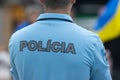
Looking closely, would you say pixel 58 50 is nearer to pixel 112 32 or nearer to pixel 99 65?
pixel 99 65

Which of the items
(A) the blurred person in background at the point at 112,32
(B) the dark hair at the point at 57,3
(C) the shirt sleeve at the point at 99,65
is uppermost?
(A) the blurred person in background at the point at 112,32

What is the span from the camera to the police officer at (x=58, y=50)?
5.01m

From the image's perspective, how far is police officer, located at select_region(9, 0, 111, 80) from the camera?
5.01m

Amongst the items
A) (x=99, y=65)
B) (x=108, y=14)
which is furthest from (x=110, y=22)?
(x=99, y=65)

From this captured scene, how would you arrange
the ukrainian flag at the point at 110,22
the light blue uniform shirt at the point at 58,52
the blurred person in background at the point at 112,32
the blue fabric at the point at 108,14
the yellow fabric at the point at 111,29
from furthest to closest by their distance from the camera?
the blue fabric at the point at 108,14, the ukrainian flag at the point at 110,22, the yellow fabric at the point at 111,29, the blurred person in background at the point at 112,32, the light blue uniform shirt at the point at 58,52

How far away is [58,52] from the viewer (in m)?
5.04

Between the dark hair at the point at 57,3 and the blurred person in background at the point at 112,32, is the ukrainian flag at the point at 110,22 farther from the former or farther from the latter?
the dark hair at the point at 57,3

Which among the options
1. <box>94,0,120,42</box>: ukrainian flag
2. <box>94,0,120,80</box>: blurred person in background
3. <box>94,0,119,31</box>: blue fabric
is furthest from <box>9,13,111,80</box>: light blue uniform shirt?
<box>94,0,119,31</box>: blue fabric

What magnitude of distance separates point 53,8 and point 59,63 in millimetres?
431

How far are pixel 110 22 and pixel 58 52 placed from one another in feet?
23.4

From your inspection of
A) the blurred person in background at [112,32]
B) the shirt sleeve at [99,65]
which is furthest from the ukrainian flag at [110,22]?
the shirt sleeve at [99,65]

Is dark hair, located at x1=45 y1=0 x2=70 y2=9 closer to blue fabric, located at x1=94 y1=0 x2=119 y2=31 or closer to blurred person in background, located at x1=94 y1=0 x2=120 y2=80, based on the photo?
blurred person in background, located at x1=94 y1=0 x2=120 y2=80

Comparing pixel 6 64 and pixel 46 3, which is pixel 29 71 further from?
pixel 6 64

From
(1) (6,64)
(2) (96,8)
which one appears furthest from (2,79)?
(2) (96,8)
